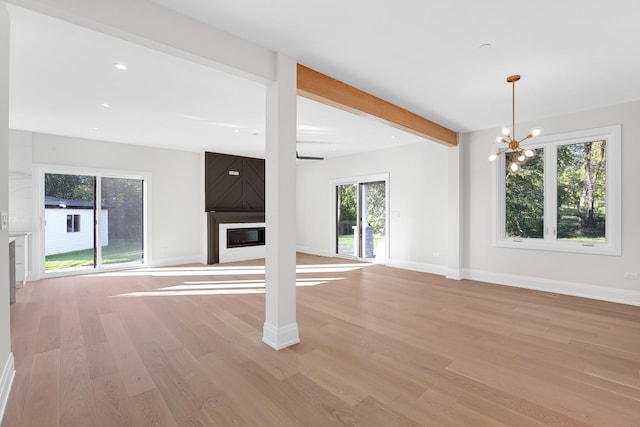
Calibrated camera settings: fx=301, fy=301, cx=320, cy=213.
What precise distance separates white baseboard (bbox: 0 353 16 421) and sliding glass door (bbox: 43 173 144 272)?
178 inches

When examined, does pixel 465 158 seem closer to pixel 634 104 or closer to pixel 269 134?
pixel 634 104

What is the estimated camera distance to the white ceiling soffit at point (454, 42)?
2283 mm

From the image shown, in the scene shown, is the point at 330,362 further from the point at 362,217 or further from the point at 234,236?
the point at 234,236

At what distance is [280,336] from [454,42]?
313cm

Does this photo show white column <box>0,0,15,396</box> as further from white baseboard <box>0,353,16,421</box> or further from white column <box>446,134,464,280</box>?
white column <box>446,134,464,280</box>

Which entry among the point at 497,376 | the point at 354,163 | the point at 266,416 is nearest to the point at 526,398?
the point at 497,376

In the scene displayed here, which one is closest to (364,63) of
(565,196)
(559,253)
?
(565,196)

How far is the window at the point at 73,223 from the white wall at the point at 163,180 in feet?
3.41

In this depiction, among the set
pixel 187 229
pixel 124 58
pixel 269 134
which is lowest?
pixel 187 229

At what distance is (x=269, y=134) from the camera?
294 cm

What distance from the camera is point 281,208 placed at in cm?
287

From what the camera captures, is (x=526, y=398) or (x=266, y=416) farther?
(x=526, y=398)

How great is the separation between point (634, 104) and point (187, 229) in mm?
8562

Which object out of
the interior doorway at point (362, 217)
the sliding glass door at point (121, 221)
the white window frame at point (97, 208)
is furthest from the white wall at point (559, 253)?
the sliding glass door at point (121, 221)
